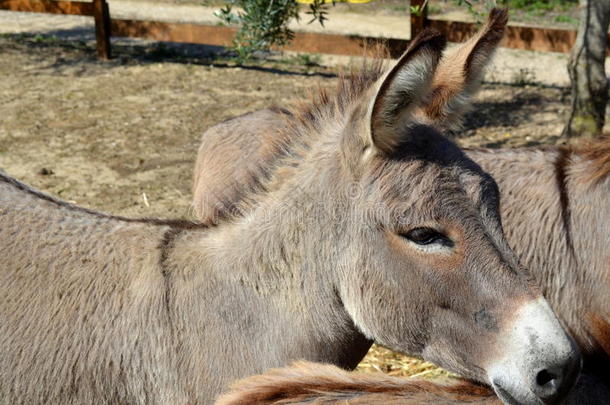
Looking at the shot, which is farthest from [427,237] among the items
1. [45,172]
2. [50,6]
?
[50,6]

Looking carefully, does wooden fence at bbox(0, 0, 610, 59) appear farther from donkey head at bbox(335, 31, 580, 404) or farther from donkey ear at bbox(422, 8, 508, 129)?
donkey head at bbox(335, 31, 580, 404)

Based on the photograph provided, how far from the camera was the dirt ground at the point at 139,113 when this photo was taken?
7078 mm

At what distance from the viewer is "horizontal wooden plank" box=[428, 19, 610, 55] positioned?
10.1 meters

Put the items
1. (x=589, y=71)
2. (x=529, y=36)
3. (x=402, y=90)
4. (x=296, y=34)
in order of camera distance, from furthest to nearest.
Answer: (x=296, y=34)
(x=529, y=36)
(x=589, y=71)
(x=402, y=90)

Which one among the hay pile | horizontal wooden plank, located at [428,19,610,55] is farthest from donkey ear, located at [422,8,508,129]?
horizontal wooden plank, located at [428,19,610,55]

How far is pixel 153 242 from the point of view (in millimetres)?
2826

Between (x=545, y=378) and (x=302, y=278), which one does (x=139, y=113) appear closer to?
(x=302, y=278)

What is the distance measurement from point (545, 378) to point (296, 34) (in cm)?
921

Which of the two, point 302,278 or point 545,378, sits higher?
point 302,278

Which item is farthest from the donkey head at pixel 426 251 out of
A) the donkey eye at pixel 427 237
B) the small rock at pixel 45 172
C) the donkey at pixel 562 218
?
the small rock at pixel 45 172

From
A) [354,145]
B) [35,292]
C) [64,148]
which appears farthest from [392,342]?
[64,148]

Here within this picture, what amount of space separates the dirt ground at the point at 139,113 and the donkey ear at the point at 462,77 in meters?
2.40

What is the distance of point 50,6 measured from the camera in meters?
12.1

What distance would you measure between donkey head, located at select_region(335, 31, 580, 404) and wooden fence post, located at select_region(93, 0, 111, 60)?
31.7ft
